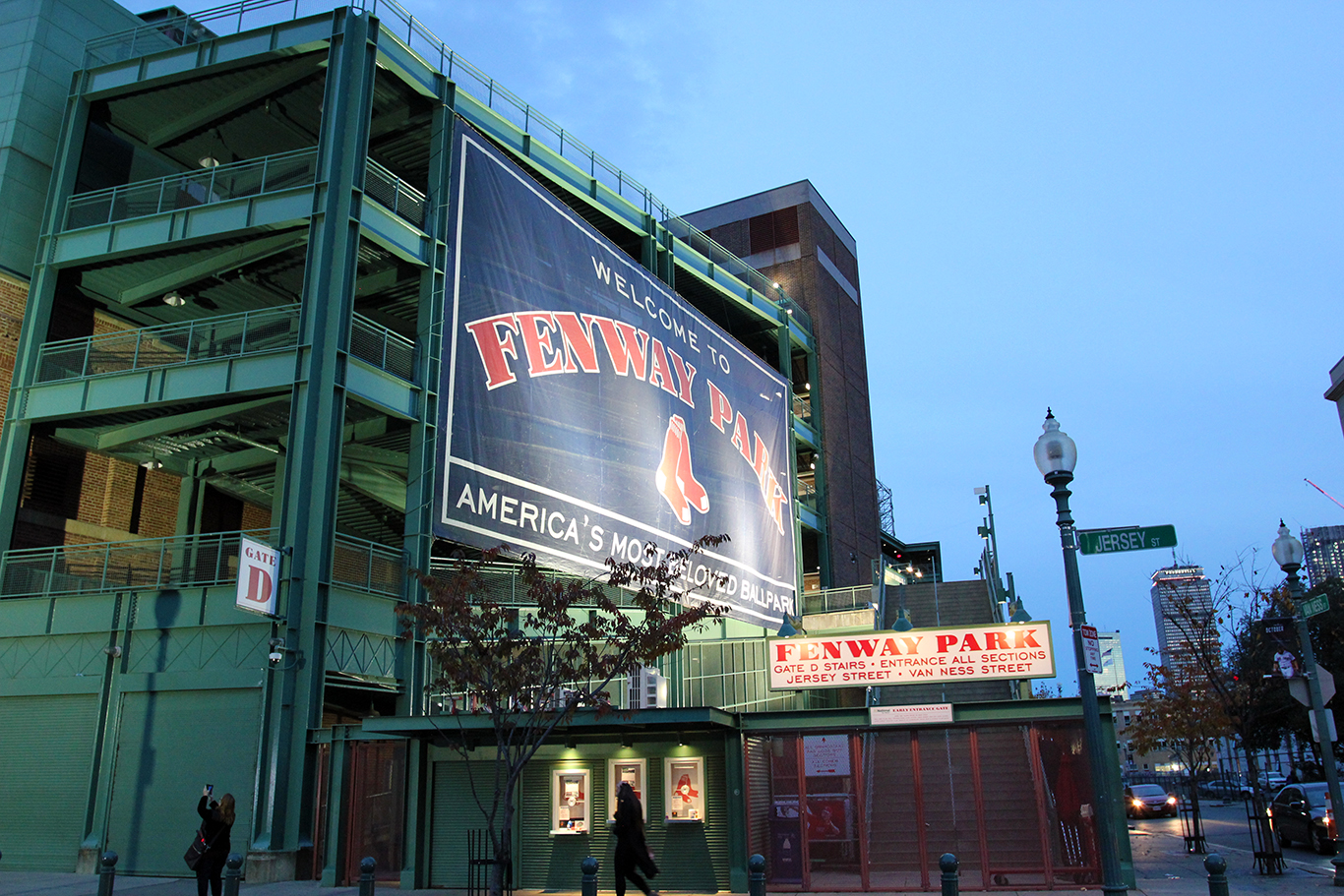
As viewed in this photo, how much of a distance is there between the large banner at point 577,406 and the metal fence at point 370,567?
1.55 m

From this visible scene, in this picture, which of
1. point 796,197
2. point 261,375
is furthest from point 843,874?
point 796,197

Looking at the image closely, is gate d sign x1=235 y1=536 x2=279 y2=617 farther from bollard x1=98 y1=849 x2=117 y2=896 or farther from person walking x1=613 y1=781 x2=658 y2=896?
person walking x1=613 y1=781 x2=658 y2=896

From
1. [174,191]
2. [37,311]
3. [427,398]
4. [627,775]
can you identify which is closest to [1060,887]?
[627,775]

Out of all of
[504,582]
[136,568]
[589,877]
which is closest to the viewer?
[589,877]

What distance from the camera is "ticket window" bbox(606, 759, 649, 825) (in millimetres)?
19219

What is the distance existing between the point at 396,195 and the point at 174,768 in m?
14.7

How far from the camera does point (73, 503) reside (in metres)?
27.8

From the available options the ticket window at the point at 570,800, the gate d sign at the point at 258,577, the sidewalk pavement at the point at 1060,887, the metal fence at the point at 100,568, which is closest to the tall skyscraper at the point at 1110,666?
the sidewalk pavement at the point at 1060,887

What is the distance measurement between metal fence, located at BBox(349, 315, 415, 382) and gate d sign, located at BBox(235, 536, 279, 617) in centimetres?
605

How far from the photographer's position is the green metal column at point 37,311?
2559 centimetres

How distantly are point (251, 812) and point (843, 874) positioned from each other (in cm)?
1163

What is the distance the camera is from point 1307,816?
2547 centimetres

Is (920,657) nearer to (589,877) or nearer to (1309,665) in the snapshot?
(1309,665)

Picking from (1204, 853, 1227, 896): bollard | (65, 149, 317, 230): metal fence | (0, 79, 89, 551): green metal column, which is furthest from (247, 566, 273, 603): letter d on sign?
(1204, 853, 1227, 896): bollard
